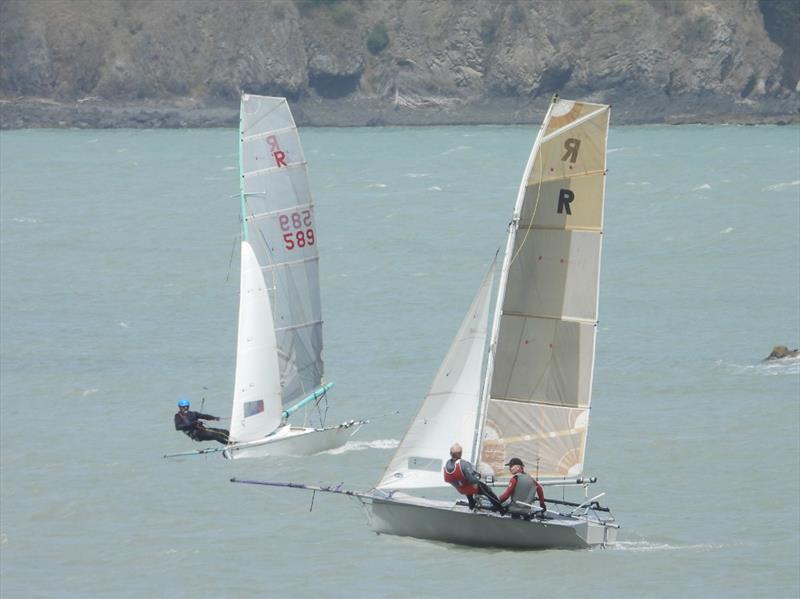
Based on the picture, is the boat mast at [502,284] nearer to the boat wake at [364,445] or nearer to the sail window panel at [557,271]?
the sail window panel at [557,271]

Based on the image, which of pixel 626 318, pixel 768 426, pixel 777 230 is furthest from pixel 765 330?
pixel 777 230

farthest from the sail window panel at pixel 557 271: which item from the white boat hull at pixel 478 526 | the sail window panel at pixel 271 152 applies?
the sail window panel at pixel 271 152

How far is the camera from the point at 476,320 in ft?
103

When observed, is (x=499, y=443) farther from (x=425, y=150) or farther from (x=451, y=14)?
(x=451, y=14)

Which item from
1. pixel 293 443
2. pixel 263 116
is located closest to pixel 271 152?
pixel 263 116

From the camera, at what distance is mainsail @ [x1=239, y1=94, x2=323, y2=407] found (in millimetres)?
41844

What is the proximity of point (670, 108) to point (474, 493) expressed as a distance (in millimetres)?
143532

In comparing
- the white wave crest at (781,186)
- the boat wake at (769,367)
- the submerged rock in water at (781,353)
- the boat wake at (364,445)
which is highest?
the submerged rock in water at (781,353)

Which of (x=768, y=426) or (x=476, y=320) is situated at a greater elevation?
(x=476, y=320)

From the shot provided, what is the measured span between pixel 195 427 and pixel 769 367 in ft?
59.2

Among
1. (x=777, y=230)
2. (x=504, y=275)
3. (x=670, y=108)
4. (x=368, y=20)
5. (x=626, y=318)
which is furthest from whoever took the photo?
(x=368, y=20)

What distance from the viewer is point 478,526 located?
3130 cm

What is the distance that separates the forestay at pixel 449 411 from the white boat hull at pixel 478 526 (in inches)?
16.2

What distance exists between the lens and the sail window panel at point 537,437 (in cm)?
3114
